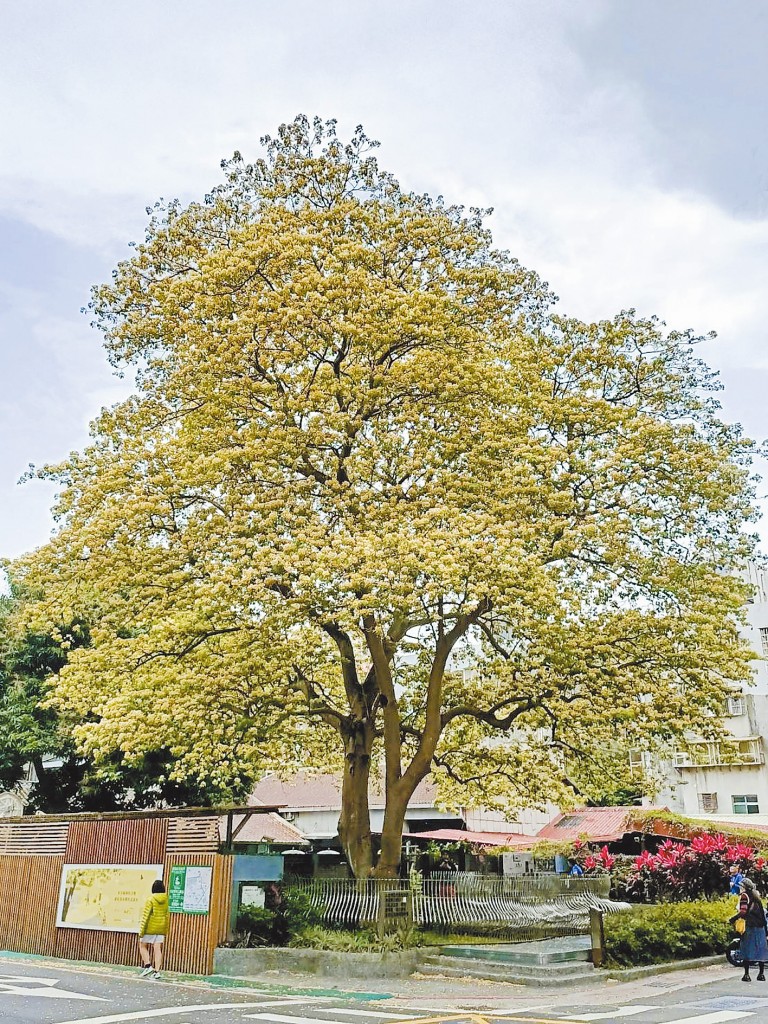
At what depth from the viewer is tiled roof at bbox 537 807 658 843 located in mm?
28484

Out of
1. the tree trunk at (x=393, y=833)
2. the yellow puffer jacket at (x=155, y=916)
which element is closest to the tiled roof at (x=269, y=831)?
the tree trunk at (x=393, y=833)

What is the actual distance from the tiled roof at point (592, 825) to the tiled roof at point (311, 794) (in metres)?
5.10

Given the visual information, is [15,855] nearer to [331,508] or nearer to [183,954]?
[183,954]

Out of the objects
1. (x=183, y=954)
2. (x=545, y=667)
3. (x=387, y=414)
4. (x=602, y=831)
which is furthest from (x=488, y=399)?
(x=602, y=831)

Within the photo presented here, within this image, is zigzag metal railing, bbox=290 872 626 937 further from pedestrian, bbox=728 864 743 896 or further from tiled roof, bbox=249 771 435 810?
tiled roof, bbox=249 771 435 810

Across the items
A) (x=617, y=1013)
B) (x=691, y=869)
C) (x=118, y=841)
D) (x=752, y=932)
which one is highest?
(x=118, y=841)

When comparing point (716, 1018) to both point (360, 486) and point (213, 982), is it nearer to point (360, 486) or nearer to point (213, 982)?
point (213, 982)

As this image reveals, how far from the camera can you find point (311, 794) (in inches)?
1511

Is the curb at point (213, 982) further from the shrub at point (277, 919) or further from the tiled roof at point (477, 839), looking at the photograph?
the tiled roof at point (477, 839)

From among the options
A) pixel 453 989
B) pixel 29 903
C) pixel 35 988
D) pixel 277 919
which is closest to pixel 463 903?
pixel 453 989

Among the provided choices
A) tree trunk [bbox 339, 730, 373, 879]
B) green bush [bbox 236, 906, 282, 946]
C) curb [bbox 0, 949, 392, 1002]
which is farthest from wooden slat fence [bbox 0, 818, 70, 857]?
tree trunk [bbox 339, 730, 373, 879]

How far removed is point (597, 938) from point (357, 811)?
5.22m

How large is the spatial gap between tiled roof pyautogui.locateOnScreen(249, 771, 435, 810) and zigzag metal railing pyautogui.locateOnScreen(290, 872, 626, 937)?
1706 centimetres

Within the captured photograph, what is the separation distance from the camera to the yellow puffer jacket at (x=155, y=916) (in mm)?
14703
